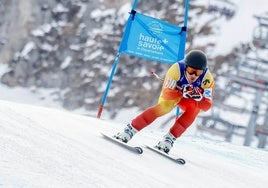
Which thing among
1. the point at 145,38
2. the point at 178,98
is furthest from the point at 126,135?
the point at 145,38

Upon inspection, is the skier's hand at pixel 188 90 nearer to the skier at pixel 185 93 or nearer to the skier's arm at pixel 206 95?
the skier at pixel 185 93

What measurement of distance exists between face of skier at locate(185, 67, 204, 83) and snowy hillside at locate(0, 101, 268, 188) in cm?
68

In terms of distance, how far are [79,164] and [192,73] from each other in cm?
191

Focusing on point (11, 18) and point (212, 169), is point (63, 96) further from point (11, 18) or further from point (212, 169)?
point (212, 169)

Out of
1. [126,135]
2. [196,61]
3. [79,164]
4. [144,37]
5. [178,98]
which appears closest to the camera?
[79,164]

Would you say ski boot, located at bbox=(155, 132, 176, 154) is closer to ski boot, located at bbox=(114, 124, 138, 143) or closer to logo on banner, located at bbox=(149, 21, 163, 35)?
ski boot, located at bbox=(114, 124, 138, 143)

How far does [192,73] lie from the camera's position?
4199mm

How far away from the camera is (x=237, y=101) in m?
21.4

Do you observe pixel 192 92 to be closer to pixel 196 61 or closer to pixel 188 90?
pixel 188 90

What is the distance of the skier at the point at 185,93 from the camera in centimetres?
417

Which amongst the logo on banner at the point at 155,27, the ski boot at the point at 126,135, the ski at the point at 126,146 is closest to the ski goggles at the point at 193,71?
the ski boot at the point at 126,135

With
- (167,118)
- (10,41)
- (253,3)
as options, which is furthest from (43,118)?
(10,41)

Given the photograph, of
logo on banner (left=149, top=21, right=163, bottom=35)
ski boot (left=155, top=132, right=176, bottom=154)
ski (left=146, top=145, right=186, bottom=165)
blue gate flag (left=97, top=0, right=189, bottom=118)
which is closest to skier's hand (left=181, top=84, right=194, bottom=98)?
ski boot (left=155, top=132, right=176, bottom=154)

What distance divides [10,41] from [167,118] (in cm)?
1203
